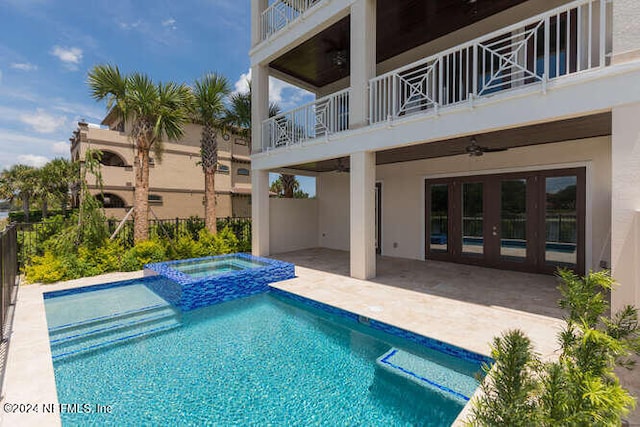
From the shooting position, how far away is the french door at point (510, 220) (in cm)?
814

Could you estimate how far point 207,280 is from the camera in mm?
6953

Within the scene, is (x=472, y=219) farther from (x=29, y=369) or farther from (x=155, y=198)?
(x=155, y=198)

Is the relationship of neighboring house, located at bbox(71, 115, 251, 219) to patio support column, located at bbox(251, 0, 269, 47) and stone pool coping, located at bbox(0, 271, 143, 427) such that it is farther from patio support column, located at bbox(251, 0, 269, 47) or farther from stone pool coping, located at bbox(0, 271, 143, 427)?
stone pool coping, located at bbox(0, 271, 143, 427)

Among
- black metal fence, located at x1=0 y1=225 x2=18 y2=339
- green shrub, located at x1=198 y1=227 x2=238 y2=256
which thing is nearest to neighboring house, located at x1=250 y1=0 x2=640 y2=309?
green shrub, located at x1=198 y1=227 x2=238 y2=256

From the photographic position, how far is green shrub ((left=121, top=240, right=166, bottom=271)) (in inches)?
372

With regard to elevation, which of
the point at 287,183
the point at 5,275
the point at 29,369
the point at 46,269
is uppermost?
the point at 287,183

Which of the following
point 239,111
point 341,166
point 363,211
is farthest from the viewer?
point 239,111

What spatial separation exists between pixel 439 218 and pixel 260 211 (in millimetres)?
6975

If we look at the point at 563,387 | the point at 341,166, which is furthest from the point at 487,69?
the point at 563,387

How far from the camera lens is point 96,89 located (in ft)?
31.3

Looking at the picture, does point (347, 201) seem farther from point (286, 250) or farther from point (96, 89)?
point (96, 89)

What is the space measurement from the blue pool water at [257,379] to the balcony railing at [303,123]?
243 inches

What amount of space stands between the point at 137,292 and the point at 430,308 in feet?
25.1

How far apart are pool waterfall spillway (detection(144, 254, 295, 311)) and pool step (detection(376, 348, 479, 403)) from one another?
4.26 meters
